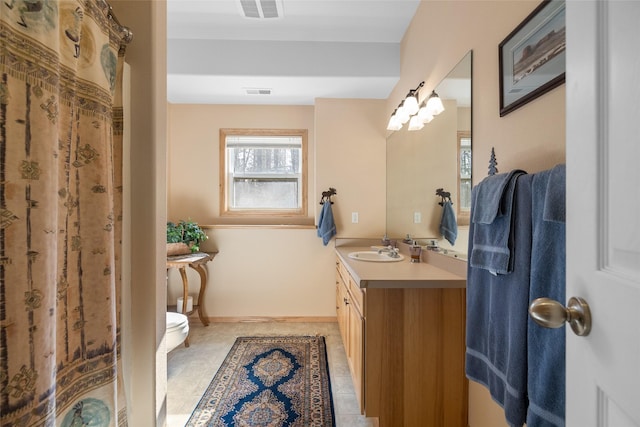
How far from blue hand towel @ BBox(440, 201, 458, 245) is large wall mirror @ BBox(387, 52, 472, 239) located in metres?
0.04

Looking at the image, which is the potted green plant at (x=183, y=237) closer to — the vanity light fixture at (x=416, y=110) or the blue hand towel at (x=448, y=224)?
the vanity light fixture at (x=416, y=110)

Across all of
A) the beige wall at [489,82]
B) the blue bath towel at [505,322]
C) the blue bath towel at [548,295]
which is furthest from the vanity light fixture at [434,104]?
the blue bath towel at [548,295]

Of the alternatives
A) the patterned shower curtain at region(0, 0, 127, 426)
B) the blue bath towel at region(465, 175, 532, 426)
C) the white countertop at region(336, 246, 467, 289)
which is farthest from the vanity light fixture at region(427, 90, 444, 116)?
the patterned shower curtain at region(0, 0, 127, 426)

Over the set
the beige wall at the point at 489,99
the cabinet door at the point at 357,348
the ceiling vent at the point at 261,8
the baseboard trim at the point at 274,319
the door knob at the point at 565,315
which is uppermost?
the ceiling vent at the point at 261,8

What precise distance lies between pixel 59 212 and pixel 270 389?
164 cm

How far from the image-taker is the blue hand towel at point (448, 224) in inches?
65.3

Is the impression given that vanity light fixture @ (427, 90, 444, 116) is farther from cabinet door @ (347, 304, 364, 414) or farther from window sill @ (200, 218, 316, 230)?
window sill @ (200, 218, 316, 230)

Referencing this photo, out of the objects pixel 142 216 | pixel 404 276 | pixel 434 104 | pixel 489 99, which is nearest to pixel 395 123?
pixel 434 104

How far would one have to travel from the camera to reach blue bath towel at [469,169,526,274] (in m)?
0.96

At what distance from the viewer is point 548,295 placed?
79 cm

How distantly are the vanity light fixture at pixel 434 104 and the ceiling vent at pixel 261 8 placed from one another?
1309 millimetres

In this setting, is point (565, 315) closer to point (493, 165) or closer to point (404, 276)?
point (493, 165)

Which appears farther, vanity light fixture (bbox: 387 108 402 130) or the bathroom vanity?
vanity light fixture (bbox: 387 108 402 130)


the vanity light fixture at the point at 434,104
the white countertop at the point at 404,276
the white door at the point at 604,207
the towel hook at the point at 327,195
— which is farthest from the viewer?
the towel hook at the point at 327,195
